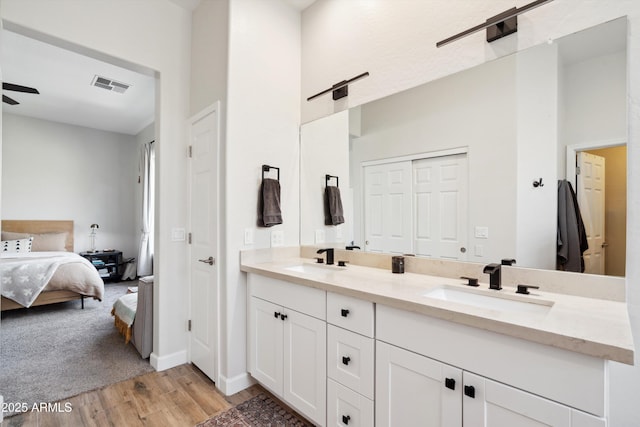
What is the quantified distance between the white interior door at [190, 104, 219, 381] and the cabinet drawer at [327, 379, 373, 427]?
3.48 feet

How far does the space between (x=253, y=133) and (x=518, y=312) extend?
6.54ft

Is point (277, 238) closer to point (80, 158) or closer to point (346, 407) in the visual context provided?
point (346, 407)

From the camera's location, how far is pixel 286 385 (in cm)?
188

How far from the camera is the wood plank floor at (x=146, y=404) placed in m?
1.88

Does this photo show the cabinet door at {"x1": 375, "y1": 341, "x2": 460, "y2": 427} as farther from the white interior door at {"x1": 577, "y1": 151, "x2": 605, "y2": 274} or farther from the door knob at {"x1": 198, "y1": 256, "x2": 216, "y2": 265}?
the door knob at {"x1": 198, "y1": 256, "x2": 216, "y2": 265}

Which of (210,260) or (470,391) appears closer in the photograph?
(470,391)

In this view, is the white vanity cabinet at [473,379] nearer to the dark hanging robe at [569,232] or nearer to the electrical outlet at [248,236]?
the dark hanging robe at [569,232]

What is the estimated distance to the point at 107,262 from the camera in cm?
579

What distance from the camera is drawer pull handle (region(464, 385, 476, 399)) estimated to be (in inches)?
42.5

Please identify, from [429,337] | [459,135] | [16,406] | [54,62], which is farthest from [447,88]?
[54,62]

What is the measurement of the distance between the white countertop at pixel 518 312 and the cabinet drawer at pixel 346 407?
49cm

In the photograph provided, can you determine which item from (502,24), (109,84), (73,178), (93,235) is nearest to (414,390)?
(502,24)

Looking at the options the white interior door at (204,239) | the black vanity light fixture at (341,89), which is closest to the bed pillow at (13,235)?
the white interior door at (204,239)

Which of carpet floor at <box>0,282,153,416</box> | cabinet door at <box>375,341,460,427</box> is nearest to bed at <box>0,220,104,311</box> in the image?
carpet floor at <box>0,282,153,416</box>
